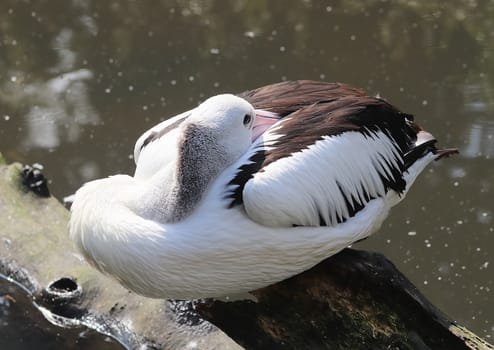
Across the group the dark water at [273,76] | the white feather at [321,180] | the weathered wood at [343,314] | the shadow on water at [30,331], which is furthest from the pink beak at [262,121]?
the dark water at [273,76]

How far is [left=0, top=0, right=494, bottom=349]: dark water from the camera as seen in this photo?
13.4 feet

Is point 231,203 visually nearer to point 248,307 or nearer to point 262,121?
point 262,121

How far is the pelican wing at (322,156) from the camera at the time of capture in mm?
2557

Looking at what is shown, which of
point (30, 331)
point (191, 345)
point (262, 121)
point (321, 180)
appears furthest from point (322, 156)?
point (30, 331)

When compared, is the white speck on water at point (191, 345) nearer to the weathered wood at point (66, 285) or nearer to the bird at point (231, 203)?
the weathered wood at point (66, 285)

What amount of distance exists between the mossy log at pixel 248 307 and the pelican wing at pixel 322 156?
0.23 meters

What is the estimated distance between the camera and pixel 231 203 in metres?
2.56

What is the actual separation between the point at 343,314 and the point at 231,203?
513mm

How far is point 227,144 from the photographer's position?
2623mm

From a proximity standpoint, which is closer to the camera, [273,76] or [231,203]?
[231,203]

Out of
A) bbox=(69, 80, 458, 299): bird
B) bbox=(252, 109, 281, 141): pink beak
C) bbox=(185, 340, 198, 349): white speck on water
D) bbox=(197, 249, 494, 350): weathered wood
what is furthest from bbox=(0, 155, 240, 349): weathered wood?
bbox=(252, 109, 281, 141): pink beak

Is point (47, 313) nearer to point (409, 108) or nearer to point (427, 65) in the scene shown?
point (409, 108)

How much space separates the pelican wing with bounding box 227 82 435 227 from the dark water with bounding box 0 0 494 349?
101 centimetres

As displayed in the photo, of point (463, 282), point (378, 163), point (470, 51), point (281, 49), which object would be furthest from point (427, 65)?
point (378, 163)
